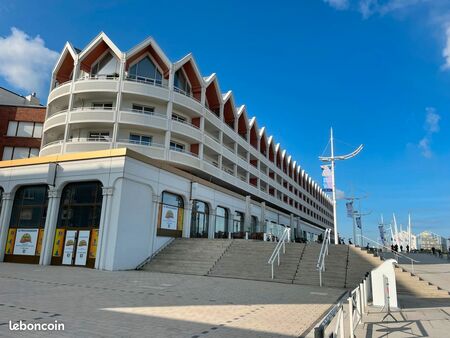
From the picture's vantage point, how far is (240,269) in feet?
58.7

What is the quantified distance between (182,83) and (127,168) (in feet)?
55.5

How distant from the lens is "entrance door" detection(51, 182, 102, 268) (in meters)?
19.7

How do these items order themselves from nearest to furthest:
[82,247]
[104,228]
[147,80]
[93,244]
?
[104,228] → [93,244] → [82,247] → [147,80]

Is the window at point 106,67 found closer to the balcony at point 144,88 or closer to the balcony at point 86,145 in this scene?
the balcony at point 144,88

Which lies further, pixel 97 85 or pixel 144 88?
pixel 144 88

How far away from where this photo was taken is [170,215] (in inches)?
926

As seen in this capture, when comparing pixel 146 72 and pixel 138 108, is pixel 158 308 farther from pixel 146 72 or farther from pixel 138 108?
pixel 146 72

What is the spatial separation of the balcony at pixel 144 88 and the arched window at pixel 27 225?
11011 mm

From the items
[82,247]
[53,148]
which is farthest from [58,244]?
[53,148]

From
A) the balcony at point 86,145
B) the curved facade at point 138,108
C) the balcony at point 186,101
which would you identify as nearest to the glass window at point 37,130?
the curved facade at point 138,108

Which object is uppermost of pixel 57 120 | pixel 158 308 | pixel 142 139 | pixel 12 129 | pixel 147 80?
pixel 147 80

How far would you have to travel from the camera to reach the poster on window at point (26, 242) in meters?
21.5

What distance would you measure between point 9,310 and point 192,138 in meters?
25.0

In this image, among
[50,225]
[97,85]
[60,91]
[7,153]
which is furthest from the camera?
[7,153]
